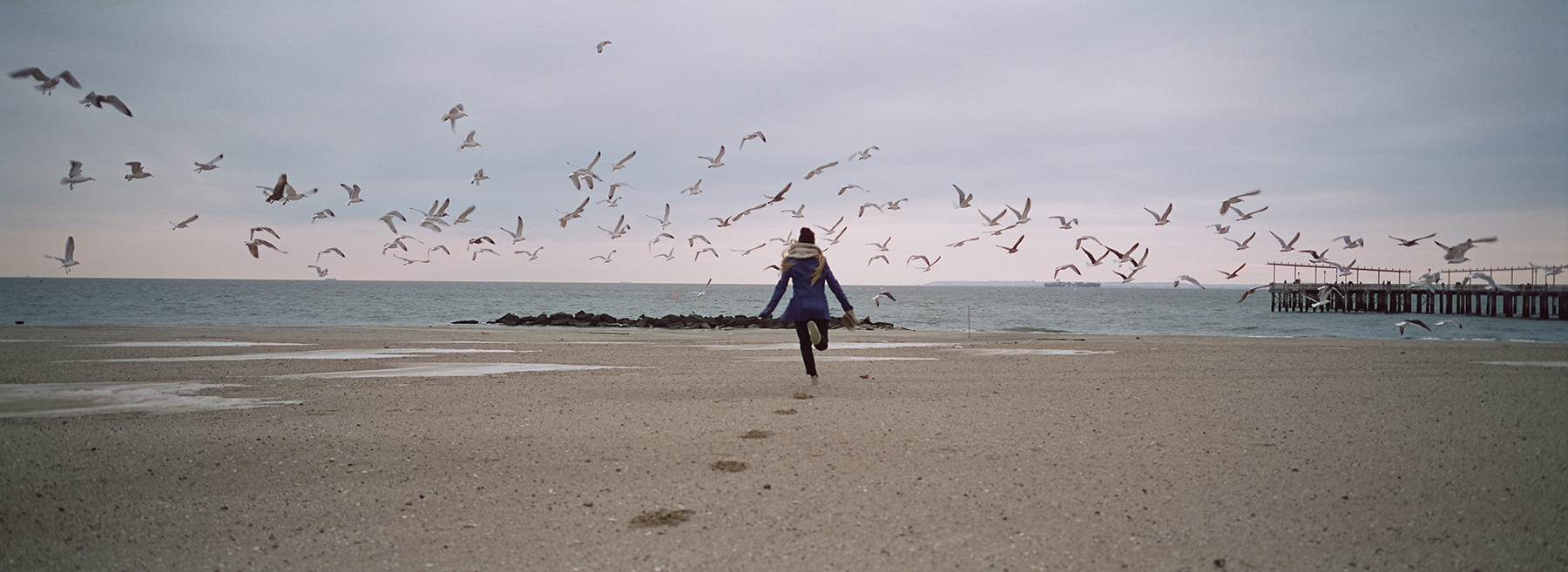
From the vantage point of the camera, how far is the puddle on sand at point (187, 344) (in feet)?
57.8

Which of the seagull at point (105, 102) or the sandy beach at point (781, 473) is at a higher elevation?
the seagull at point (105, 102)

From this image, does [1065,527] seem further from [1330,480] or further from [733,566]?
[1330,480]

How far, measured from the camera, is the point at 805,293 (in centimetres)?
1045

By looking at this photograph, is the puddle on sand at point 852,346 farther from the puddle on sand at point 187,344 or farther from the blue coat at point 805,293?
the puddle on sand at point 187,344

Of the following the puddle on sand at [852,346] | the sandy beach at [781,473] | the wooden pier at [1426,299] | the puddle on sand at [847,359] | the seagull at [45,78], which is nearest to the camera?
the sandy beach at [781,473]

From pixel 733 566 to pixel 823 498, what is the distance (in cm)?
119

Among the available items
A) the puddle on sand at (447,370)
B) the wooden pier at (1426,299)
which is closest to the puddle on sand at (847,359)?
the puddle on sand at (447,370)

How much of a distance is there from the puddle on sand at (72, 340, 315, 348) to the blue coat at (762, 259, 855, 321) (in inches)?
544

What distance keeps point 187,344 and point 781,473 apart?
1836cm

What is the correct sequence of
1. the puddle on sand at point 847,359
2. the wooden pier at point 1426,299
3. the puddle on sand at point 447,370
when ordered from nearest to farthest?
the puddle on sand at point 447,370 < the puddle on sand at point 847,359 < the wooden pier at point 1426,299

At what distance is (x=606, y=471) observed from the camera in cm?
579

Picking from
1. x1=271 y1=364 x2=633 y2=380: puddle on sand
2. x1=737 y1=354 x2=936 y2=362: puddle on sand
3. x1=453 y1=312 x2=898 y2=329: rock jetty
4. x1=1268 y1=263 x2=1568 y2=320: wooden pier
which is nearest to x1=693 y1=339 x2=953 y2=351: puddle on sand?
x1=737 y1=354 x2=936 y2=362: puddle on sand

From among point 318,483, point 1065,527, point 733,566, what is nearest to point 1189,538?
point 1065,527

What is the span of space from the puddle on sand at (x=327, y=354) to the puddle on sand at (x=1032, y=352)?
9.72m
